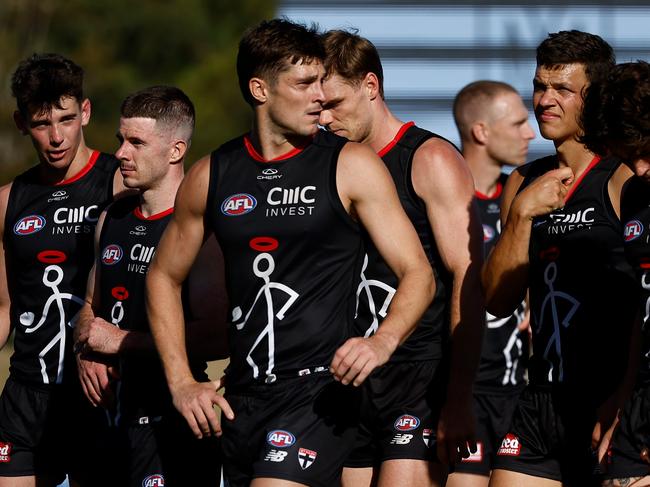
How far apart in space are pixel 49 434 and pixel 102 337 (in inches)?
40.0

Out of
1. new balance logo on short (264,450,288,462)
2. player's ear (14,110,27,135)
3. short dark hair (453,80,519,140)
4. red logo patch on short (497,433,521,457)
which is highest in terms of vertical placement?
short dark hair (453,80,519,140)

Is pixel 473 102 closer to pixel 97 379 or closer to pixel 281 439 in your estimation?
pixel 97 379

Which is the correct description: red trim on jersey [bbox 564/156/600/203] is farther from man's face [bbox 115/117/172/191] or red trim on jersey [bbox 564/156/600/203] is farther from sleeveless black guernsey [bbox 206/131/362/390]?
man's face [bbox 115/117/172/191]

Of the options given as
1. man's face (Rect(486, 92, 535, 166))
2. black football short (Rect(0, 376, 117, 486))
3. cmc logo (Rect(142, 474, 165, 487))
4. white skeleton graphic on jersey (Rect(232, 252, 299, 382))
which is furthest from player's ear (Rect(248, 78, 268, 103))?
man's face (Rect(486, 92, 535, 166))

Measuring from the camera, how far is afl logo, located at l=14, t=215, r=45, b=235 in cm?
697

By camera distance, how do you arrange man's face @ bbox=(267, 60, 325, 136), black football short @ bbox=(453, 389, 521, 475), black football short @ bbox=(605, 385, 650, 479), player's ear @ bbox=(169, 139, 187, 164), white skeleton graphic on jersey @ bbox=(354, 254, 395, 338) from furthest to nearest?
black football short @ bbox=(453, 389, 521, 475), player's ear @ bbox=(169, 139, 187, 164), white skeleton graphic on jersey @ bbox=(354, 254, 395, 338), man's face @ bbox=(267, 60, 325, 136), black football short @ bbox=(605, 385, 650, 479)

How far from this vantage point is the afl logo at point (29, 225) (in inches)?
274

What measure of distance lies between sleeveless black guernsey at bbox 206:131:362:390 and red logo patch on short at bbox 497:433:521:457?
94 centimetres

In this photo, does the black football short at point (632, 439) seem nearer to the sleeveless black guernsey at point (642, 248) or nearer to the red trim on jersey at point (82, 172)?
the sleeveless black guernsey at point (642, 248)

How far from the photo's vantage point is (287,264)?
5391 mm

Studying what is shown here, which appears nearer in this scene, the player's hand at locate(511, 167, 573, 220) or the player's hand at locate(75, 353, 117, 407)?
the player's hand at locate(511, 167, 573, 220)

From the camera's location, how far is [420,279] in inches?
208

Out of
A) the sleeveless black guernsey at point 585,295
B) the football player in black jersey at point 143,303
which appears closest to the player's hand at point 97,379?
the football player in black jersey at point 143,303

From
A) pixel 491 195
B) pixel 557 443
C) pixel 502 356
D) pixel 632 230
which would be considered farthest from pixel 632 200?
pixel 491 195
